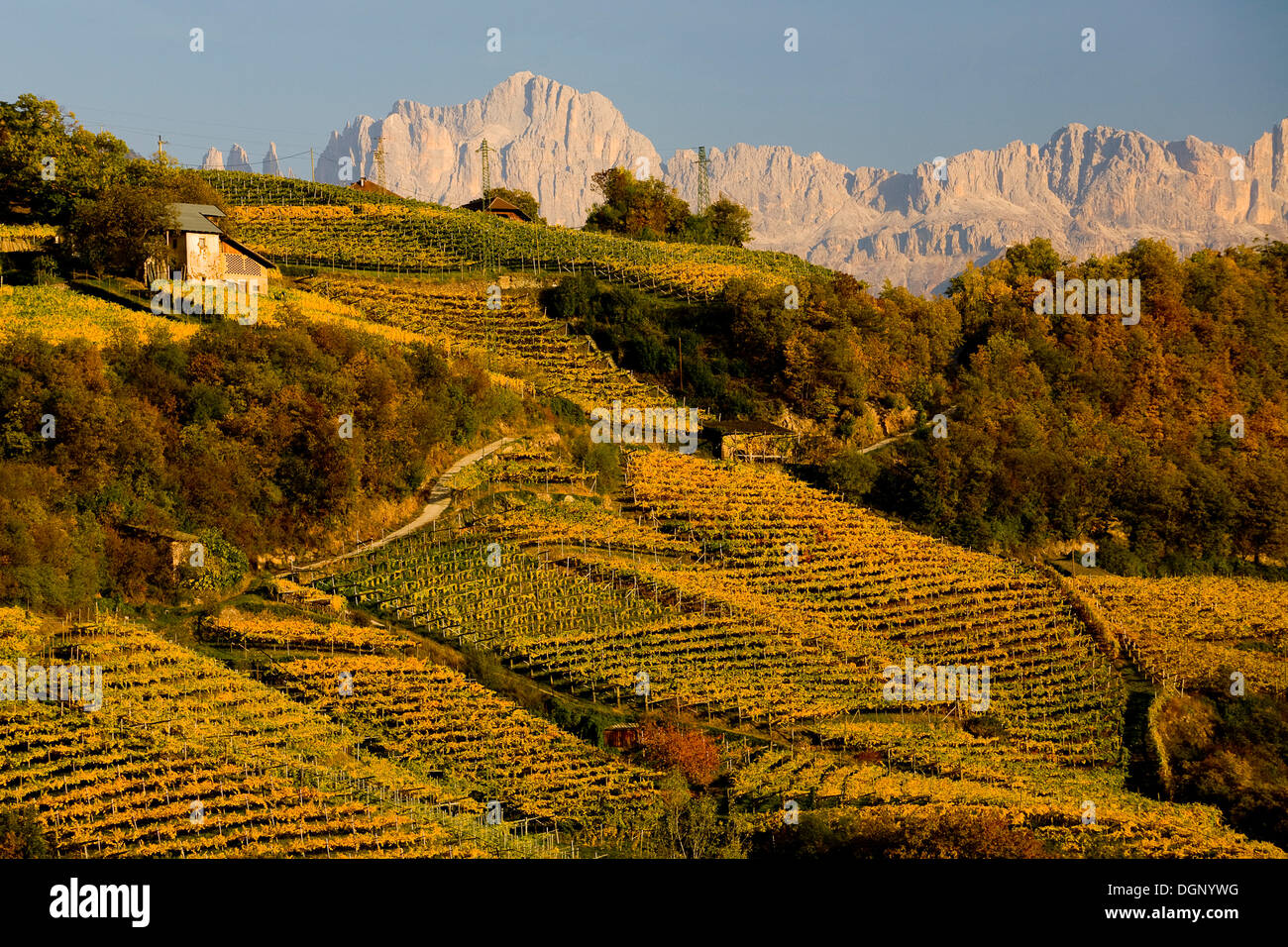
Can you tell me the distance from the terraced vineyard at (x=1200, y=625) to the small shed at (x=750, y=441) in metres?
9.40

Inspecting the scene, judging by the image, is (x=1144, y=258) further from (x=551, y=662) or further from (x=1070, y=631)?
(x=551, y=662)

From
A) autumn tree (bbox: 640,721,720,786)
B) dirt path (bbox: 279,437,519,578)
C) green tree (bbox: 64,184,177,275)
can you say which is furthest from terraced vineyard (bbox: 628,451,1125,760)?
green tree (bbox: 64,184,177,275)

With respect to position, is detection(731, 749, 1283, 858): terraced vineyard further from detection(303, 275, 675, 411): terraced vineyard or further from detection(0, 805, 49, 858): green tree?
detection(303, 275, 675, 411): terraced vineyard

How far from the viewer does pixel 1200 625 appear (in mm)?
37438

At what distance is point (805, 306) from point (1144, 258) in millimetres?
16398

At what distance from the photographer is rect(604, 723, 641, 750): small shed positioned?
27164mm

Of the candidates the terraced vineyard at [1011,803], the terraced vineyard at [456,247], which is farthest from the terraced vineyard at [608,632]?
the terraced vineyard at [456,247]

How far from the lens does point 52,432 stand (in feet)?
105

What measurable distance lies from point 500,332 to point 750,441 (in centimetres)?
957

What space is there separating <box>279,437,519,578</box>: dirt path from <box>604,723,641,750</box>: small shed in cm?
983

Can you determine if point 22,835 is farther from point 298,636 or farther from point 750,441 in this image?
point 750,441

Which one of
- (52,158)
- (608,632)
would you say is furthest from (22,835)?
(52,158)
